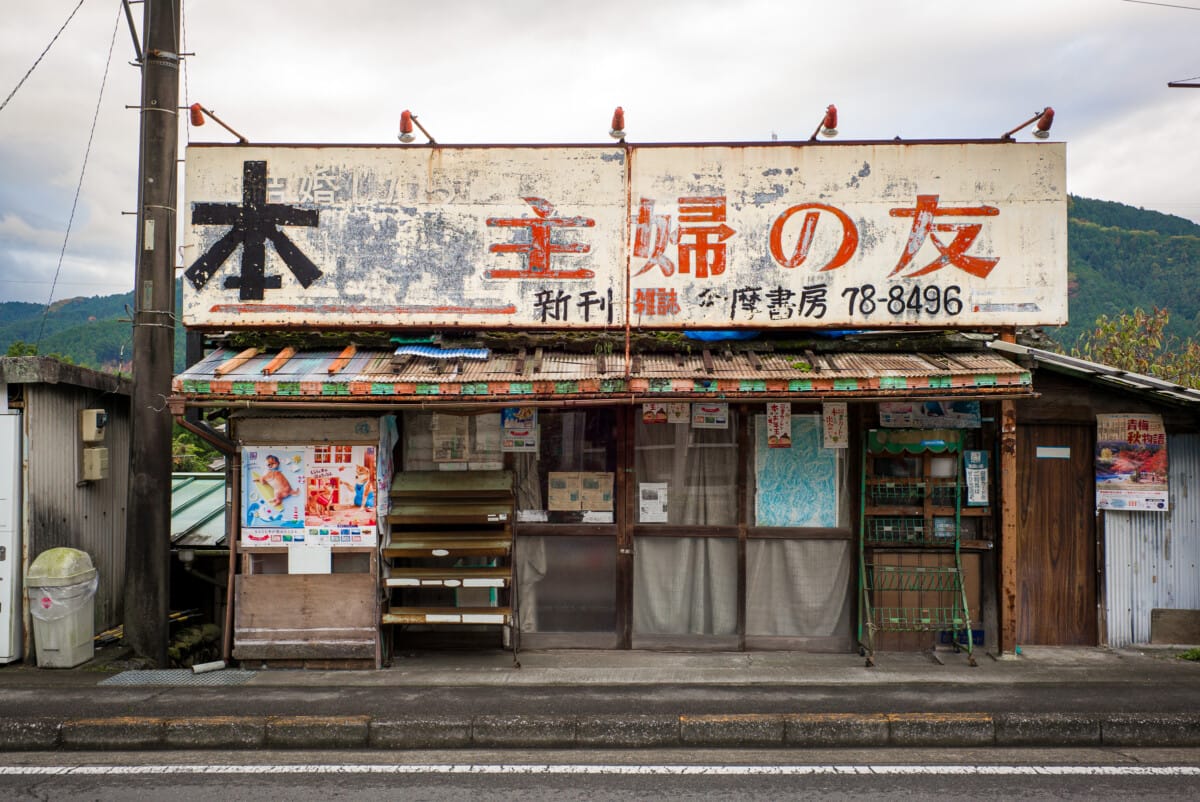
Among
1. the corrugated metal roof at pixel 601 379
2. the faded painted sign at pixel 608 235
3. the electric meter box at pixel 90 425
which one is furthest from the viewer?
the electric meter box at pixel 90 425

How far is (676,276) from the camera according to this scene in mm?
8711

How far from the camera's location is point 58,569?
8266mm

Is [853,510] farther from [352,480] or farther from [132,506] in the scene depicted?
[132,506]

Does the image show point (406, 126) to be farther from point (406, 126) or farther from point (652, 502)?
point (652, 502)

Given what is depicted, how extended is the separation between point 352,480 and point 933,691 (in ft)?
19.7

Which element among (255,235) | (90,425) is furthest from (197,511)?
(255,235)

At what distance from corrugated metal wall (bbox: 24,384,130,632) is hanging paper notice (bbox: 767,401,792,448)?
667 centimetres

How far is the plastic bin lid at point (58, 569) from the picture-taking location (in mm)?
8219

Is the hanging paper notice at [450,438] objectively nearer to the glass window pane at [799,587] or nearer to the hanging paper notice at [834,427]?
the glass window pane at [799,587]

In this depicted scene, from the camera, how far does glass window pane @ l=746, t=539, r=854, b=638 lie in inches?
352

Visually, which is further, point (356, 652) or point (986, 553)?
point (986, 553)

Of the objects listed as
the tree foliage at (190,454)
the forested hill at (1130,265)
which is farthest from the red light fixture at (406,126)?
the forested hill at (1130,265)

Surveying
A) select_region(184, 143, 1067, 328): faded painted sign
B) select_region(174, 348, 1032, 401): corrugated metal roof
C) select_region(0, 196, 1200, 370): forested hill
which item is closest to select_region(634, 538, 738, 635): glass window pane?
select_region(174, 348, 1032, 401): corrugated metal roof

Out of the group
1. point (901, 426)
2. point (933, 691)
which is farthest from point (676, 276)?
point (933, 691)
